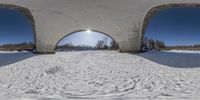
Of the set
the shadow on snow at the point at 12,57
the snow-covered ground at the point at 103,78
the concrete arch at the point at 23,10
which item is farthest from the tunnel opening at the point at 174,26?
the shadow on snow at the point at 12,57

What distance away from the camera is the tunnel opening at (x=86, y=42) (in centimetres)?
873

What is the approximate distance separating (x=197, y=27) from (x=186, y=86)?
4252 millimetres

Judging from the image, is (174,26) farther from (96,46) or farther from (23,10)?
(23,10)

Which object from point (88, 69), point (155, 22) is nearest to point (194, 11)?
point (155, 22)

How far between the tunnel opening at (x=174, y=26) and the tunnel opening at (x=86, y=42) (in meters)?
1.47

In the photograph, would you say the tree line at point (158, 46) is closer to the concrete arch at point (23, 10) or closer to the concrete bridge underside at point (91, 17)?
the concrete bridge underside at point (91, 17)

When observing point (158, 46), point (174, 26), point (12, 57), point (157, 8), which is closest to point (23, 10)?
point (12, 57)

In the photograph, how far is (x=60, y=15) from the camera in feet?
28.6

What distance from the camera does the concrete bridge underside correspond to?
8180 millimetres

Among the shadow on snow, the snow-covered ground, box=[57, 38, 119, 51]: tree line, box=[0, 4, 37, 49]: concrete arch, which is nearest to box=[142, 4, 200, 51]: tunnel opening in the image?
the snow-covered ground

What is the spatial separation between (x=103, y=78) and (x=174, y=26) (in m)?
3.75

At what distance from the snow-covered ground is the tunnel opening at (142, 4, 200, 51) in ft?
1.86

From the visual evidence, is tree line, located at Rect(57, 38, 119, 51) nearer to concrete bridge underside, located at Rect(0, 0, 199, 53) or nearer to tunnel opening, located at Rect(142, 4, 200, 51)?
concrete bridge underside, located at Rect(0, 0, 199, 53)

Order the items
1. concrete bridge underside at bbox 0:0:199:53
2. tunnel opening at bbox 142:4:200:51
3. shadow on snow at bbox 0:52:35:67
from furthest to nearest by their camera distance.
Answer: concrete bridge underside at bbox 0:0:199:53 → tunnel opening at bbox 142:4:200:51 → shadow on snow at bbox 0:52:35:67
